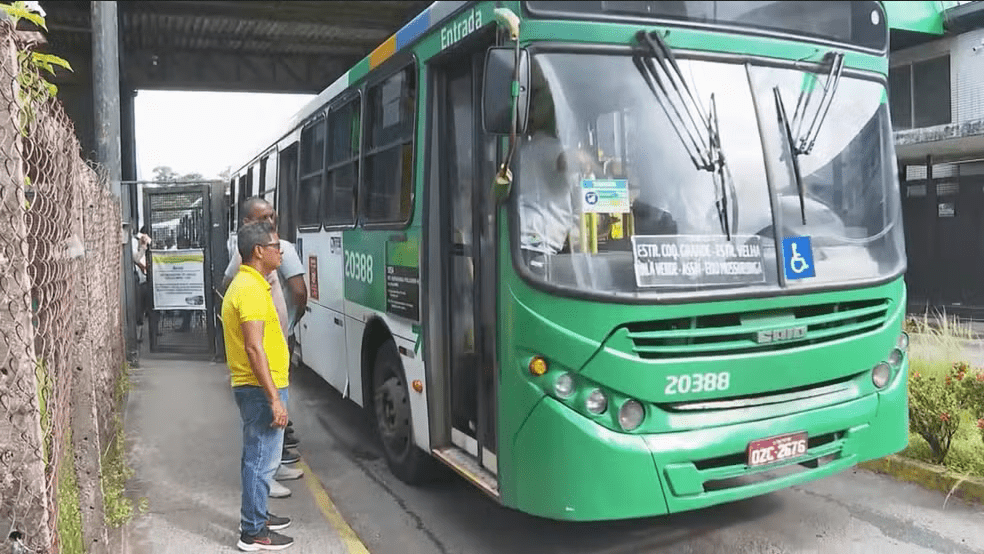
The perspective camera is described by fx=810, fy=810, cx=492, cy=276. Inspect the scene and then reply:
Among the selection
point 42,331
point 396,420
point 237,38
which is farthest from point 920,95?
point 237,38

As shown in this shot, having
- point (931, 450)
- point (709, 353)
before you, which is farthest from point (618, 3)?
point (931, 450)

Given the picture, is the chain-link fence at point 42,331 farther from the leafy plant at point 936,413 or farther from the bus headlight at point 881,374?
the leafy plant at point 936,413

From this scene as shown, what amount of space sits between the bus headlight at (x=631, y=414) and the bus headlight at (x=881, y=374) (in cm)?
146

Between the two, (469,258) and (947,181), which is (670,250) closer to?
(469,258)

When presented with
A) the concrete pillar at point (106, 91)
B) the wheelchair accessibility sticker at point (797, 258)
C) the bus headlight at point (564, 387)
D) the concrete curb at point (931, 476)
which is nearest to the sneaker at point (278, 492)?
the bus headlight at point (564, 387)

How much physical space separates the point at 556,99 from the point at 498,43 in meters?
0.41

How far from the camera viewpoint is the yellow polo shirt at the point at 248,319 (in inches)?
161

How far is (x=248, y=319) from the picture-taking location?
4.06 metres

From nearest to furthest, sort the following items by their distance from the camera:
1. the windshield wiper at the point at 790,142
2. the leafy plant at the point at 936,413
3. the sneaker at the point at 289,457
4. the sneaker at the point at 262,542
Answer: the windshield wiper at the point at 790,142
the sneaker at the point at 262,542
the leafy plant at the point at 936,413
the sneaker at the point at 289,457

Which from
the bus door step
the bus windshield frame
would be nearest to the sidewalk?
the bus door step

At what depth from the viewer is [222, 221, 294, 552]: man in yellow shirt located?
4090mm

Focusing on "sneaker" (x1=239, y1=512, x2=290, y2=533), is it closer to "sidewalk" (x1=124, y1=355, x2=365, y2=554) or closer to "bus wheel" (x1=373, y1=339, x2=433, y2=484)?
"sidewalk" (x1=124, y1=355, x2=365, y2=554)

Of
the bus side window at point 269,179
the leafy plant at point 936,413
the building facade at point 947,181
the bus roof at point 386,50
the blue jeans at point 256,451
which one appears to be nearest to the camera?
the blue jeans at point 256,451

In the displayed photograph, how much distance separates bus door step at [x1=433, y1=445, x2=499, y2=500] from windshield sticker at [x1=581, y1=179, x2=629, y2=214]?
1.44m
